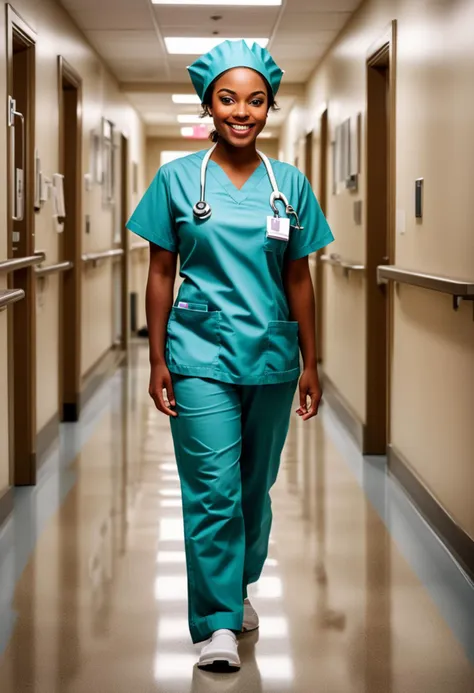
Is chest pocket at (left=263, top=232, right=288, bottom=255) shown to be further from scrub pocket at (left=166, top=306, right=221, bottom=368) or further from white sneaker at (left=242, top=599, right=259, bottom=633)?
white sneaker at (left=242, top=599, right=259, bottom=633)

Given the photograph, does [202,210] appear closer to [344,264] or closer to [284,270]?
[284,270]

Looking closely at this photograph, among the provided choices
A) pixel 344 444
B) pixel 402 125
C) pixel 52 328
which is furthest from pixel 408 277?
pixel 52 328

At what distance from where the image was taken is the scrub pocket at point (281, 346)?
8.73 ft

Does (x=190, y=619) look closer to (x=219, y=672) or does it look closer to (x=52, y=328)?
(x=219, y=672)

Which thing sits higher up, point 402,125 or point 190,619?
point 402,125

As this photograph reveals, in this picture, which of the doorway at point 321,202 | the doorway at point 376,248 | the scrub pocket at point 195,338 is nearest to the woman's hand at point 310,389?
the scrub pocket at point 195,338

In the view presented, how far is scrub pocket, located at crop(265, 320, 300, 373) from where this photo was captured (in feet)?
8.73

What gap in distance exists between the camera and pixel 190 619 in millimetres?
2719

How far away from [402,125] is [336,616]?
2.55 metres

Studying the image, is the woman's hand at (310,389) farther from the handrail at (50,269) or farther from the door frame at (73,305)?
the door frame at (73,305)

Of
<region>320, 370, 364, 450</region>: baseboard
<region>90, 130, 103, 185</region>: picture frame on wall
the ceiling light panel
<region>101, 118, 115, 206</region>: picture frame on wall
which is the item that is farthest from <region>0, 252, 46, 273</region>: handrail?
the ceiling light panel

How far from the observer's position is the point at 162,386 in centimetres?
268

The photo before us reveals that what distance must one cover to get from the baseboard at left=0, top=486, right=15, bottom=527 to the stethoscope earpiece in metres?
1.98

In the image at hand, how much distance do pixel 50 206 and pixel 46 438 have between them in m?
1.31
